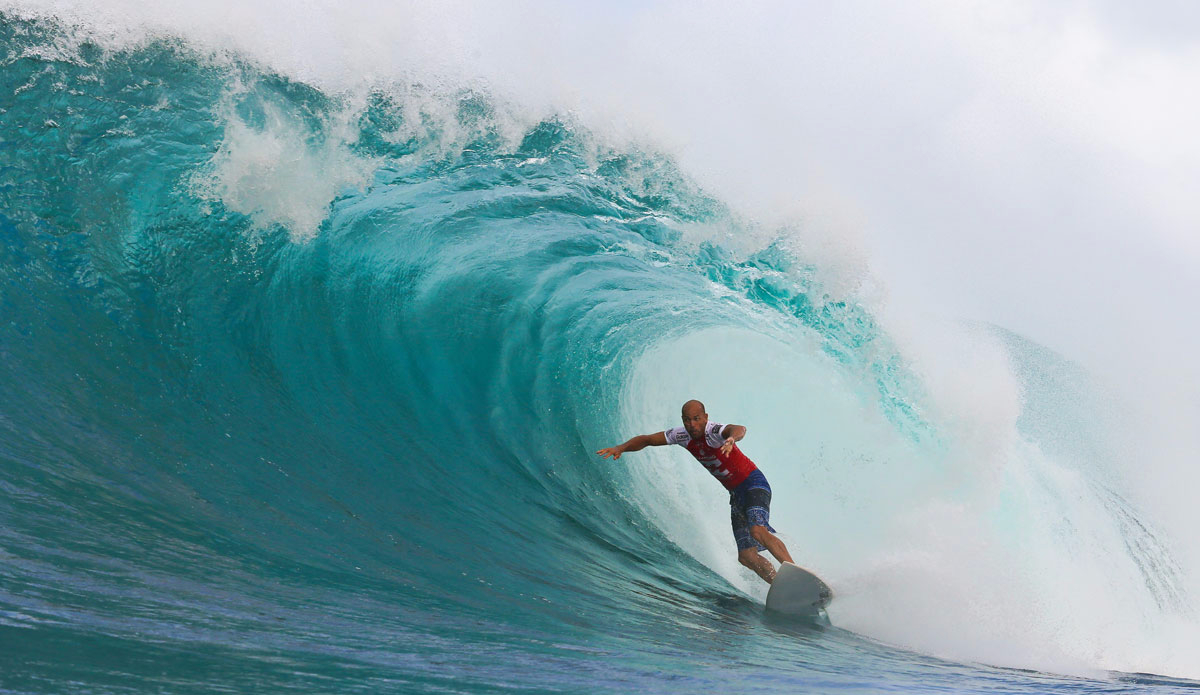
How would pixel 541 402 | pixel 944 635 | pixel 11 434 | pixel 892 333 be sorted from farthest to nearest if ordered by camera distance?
1. pixel 892 333
2. pixel 541 402
3. pixel 944 635
4. pixel 11 434

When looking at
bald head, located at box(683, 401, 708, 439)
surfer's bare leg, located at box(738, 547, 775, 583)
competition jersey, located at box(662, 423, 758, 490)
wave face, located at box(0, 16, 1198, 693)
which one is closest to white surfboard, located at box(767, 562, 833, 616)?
wave face, located at box(0, 16, 1198, 693)

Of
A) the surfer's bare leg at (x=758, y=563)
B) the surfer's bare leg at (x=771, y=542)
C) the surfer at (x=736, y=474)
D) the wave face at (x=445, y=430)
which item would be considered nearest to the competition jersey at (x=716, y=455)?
the surfer at (x=736, y=474)

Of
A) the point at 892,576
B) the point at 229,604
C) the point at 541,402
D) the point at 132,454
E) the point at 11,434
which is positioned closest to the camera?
the point at 229,604

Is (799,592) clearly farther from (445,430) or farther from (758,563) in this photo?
(445,430)

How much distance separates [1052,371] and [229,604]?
14.9m

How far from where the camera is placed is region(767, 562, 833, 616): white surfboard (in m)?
5.29

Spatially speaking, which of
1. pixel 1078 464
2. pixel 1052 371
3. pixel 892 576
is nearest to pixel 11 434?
pixel 892 576

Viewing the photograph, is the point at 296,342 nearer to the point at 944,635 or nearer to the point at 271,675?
the point at 271,675

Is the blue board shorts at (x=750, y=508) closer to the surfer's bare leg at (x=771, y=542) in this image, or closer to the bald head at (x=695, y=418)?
the surfer's bare leg at (x=771, y=542)

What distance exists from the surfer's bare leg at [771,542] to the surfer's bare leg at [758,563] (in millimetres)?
138

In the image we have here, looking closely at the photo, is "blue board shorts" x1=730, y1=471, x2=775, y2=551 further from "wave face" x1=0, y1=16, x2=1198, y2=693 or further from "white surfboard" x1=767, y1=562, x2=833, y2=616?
"white surfboard" x1=767, y1=562, x2=833, y2=616

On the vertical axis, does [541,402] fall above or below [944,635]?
above

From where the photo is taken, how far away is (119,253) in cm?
673

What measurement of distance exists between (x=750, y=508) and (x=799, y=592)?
83cm
